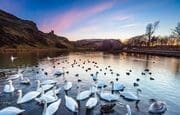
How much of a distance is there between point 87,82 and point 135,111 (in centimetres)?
987

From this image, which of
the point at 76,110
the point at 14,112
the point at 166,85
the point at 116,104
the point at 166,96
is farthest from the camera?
the point at 166,85

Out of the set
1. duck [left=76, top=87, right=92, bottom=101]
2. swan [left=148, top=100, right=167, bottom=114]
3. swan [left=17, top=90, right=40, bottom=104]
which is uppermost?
swan [left=17, top=90, right=40, bottom=104]

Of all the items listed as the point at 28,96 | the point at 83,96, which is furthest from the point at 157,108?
the point at 28,96

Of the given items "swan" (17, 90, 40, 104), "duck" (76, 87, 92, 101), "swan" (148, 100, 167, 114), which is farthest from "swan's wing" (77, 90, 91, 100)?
"swan" (148, 100, 167, 114)

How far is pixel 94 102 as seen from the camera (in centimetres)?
1513

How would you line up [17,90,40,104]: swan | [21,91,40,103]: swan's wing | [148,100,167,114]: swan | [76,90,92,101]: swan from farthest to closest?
[76,90,92,101]: swan → [21,91,40,103]: swan's wing → [17,90,40,104]: swan → [148,100,167,114]: swan

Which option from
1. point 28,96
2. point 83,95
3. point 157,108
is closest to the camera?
point 157,108

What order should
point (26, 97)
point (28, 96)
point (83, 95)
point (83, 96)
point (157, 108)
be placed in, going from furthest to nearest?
point (83, 95) → point (83, 96) → point (28, 96) → point (26, 97) → point (157, 108)

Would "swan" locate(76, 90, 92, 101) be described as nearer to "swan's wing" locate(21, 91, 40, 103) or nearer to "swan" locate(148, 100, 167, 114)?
"swan's wing" locate(21, 91, 40, 103)

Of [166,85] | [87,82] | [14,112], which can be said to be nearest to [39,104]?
[14,112]

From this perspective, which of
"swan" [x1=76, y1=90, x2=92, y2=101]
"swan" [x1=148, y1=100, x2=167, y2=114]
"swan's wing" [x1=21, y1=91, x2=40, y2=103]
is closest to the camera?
"swan" [x1=148, y1=100, x2=167, y2=114]

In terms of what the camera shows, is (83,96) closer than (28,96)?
No

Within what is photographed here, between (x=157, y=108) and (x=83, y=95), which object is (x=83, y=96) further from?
(x=157, y=108)

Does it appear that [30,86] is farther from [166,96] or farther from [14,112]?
[166,96]
